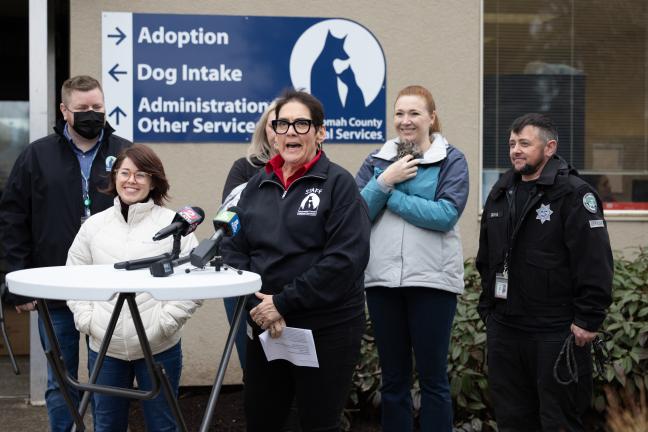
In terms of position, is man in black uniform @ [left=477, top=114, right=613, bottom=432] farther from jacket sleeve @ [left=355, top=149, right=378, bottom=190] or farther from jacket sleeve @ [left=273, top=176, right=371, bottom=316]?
jacket sleeve @ [left=273, top=176, right=371, bottom=316]

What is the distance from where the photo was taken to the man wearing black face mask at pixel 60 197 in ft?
13.4

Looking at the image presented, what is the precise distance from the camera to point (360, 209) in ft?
11.3

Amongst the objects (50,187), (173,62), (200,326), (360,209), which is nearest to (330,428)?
(360,209)

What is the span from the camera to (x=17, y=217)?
13.6 ft

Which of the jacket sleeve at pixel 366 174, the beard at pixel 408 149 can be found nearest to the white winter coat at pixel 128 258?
the jacket sleeve at pixel 366 174

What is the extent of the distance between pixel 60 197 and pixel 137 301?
2.95 feet

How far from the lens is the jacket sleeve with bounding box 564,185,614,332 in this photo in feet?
12.6

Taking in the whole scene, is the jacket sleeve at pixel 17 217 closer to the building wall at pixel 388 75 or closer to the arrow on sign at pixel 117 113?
the arrow on sign at pixel 117 113

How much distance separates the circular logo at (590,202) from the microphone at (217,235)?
160cm

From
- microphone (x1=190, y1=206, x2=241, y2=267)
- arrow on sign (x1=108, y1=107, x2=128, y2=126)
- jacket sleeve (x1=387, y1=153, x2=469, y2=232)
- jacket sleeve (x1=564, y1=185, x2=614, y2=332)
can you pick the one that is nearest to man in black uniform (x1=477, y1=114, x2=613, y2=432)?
jacket sleeve (x1=564, y1=185, x2=614, y2=332)

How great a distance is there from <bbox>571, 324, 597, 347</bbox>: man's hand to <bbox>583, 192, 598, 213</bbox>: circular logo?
0.53m

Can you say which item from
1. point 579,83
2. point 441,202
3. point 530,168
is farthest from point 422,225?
point 579,83


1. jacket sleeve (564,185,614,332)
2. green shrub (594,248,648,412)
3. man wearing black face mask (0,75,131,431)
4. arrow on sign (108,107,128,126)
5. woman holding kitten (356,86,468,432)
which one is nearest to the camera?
jacket sleeve (564,185,614,332)

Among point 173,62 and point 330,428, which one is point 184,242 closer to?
point 330,428
